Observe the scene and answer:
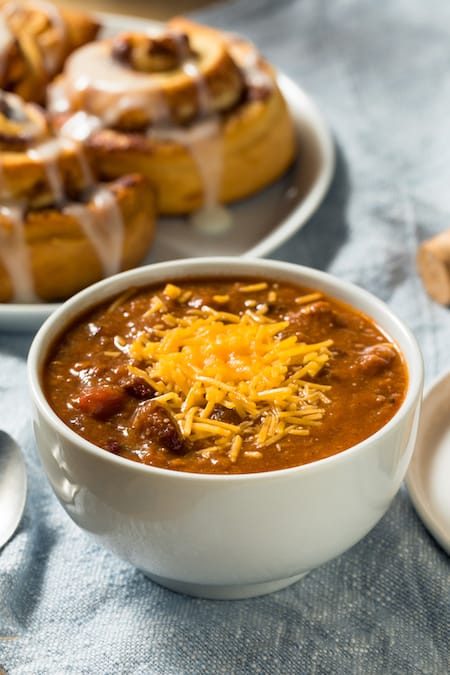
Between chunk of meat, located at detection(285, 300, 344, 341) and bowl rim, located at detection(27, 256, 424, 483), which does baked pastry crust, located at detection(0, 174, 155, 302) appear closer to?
bowl rim, located at detection(27, 256, 424, 483)

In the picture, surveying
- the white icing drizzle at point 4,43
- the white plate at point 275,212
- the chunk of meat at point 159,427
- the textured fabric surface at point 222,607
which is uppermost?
the chunk of meat at point 159,427

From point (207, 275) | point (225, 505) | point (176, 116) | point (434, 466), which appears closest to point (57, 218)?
point (176, 116)

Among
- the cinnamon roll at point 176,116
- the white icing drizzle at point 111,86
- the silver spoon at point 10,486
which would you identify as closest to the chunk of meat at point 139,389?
the silver spoon at point 10,486

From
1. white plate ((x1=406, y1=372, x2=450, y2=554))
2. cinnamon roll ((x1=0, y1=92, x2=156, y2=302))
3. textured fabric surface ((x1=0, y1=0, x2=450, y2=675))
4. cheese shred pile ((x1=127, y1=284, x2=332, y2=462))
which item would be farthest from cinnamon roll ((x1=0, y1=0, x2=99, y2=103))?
white plate ((x1=406, y1=372, x2=450, y2=554))

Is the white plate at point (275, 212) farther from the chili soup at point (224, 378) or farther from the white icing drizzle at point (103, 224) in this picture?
the chili soup at point (224, 378)

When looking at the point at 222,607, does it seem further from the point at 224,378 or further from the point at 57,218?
the point at 57,218

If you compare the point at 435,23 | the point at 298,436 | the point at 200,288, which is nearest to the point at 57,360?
the point at 200,288
